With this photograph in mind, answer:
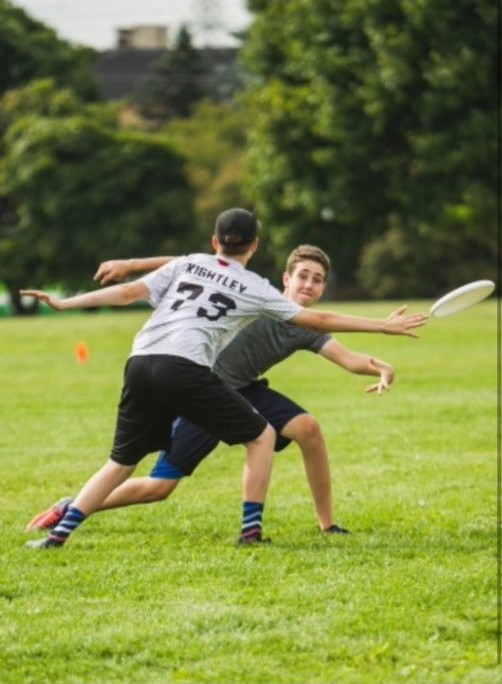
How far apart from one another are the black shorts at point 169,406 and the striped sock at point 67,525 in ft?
1.17

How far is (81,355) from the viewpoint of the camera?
25.5 m

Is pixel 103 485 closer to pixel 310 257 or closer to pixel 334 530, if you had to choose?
pixel 334 530

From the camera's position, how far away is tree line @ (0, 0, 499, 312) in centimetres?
3828

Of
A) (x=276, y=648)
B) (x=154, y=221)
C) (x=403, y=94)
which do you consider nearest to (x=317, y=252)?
(x=276, y=648)

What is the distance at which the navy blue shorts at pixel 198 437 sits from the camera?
8602mm

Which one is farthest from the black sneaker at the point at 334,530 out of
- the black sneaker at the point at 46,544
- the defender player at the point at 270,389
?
the black sneaker at the point at 46,544

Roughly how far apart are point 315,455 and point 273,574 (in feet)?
4.24

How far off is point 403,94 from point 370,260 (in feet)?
87.1

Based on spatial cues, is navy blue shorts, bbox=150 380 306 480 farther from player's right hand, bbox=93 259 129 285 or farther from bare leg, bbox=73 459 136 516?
player's right hand, bbox=93 259 129 285

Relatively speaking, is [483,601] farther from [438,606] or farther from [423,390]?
[423,390]

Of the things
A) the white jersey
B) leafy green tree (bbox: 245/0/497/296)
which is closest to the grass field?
the white jersey

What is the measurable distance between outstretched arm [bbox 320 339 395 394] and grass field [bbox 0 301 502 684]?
0.82m

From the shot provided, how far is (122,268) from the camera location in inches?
323

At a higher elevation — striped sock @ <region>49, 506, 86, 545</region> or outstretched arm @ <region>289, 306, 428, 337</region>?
outstretched arm @ <region>289, 306, 428, 337</region>
